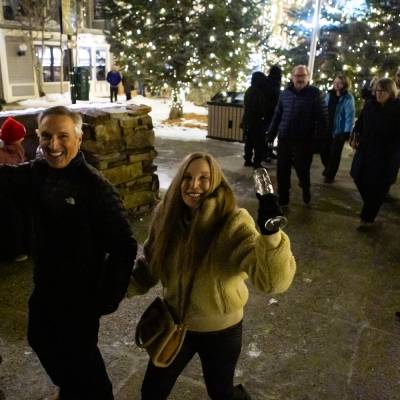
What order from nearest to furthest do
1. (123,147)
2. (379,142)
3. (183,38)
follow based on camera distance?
(379,142) < (123,147) < (183,38)

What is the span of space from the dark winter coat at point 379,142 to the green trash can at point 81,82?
853cm

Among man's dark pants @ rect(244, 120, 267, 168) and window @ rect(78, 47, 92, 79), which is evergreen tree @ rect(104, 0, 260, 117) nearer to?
man's dark pants @ rect(244, 120, 267, 168)

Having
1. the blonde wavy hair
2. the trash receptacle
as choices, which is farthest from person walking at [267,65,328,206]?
the trash receptacle

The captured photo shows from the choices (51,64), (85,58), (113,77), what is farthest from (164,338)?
(85,58)

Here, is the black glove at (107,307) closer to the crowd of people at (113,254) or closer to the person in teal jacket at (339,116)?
the crowd of people at (113,254)

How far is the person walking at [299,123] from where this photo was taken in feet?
19.6

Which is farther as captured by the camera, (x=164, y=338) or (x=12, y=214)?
(x=12, y=214)

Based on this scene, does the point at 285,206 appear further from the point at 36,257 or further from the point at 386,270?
the point at 36,257

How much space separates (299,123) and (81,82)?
9019mm

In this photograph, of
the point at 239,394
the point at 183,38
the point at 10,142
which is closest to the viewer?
the point at 239,394

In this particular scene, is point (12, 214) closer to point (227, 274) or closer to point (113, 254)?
point (113, 254)

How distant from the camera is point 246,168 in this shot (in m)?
8.94

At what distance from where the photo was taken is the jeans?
213 centimetres

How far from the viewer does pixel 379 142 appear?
17.9ft
